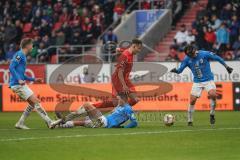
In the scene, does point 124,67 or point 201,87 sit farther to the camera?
point 201,87

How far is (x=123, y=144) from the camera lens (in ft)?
49.9

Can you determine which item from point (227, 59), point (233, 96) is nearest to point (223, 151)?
point (233, 96)

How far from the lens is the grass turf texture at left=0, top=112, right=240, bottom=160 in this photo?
44.5 feet

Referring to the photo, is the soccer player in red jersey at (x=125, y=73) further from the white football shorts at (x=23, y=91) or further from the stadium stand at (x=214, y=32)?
the stadium stand at (x=214, y=32)

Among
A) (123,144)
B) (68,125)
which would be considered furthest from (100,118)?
(123,144)

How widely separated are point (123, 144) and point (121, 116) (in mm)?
3784

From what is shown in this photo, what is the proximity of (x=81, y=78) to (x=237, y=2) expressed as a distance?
7.90 metres

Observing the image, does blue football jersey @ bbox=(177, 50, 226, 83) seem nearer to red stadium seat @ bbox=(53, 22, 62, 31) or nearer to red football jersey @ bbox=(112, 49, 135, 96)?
red football jersey @ bbox=(112, 49, 135, 96)

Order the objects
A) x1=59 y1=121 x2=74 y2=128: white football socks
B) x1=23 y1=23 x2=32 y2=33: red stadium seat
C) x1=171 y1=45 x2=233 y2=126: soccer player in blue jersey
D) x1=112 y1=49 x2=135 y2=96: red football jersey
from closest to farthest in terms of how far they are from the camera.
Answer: x1=59 y1=121 x2=74 y2=128: white football socks
x1=112 y1=49 x2=135 y2=96: red football jersey
x1=171 y1=45 x2=233 y2=126: soccer player in blue jersey
x1=23 y1=23 x2=32 y2=33: red stadium seat

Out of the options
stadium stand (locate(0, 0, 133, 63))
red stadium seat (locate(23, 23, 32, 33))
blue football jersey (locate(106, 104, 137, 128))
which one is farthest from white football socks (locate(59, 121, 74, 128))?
red stadium seat (locate(23, 23, 32, 33))

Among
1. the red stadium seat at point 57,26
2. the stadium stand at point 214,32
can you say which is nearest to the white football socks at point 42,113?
the stadium stand at point 214,32

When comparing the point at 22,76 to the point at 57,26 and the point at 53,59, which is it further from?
the point at 57,26

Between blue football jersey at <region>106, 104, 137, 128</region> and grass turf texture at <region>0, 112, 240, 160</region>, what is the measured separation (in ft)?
1.36

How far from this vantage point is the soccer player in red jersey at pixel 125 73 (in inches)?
779
